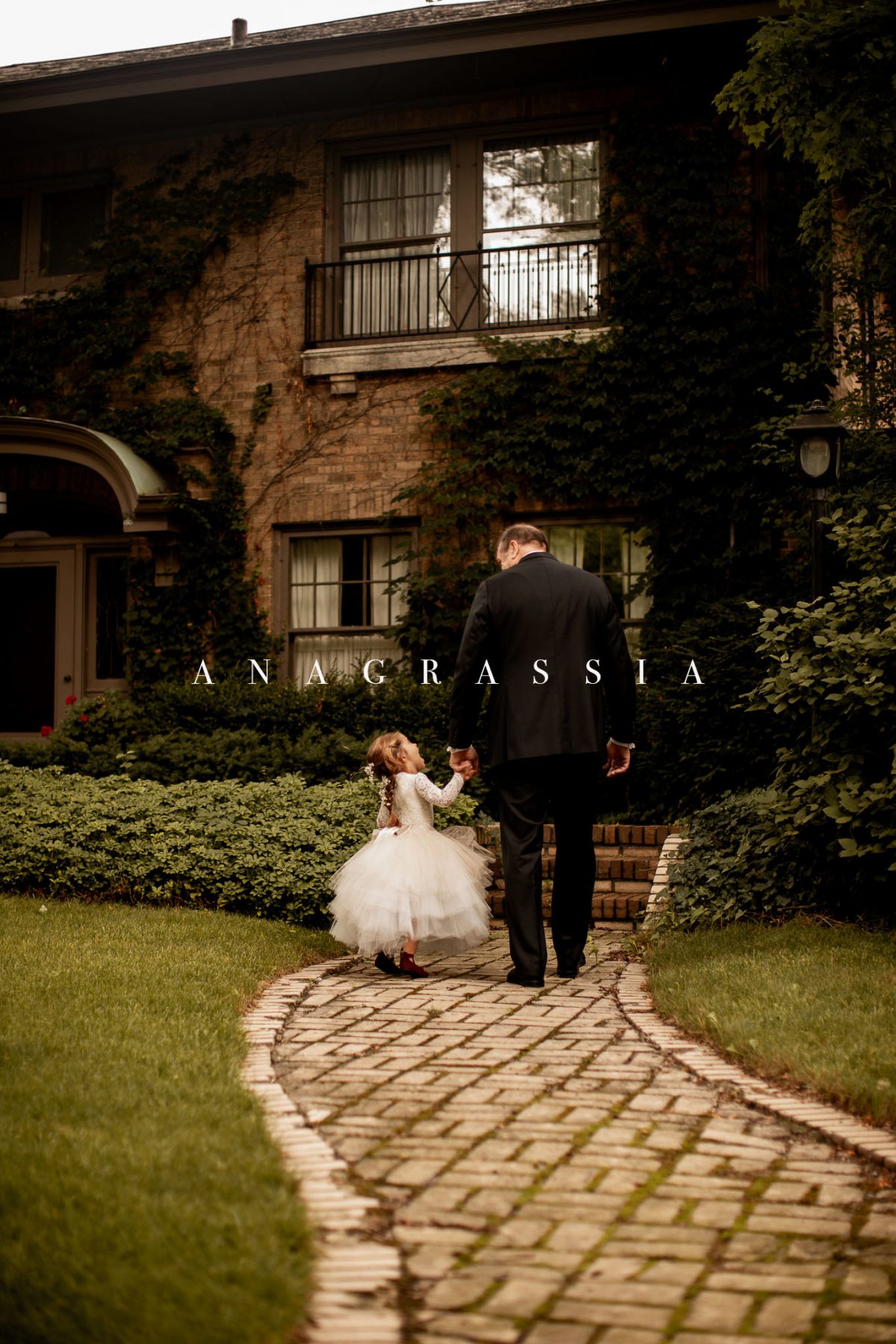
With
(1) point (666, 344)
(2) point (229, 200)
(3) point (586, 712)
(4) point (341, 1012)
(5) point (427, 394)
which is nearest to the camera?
(4) point (341, 1012)

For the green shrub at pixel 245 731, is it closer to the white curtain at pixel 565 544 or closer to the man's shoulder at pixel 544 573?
the white curtain at pixel 565 544

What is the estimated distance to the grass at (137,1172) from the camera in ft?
7.66

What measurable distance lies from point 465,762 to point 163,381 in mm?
8312

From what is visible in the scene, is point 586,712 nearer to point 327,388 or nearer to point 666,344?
point 666,344

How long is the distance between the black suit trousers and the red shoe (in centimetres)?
55

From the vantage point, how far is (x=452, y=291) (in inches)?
486

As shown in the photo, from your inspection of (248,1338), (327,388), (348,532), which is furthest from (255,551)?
(248,1338)

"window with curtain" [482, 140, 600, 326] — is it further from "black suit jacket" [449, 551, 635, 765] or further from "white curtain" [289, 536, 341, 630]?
"black suit jacket" [449, 551, 635, 765]

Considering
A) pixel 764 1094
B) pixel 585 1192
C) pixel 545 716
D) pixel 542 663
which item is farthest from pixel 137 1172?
pixel 542 663

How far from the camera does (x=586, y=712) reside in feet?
19.1

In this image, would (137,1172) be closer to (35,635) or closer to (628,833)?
(628,833)

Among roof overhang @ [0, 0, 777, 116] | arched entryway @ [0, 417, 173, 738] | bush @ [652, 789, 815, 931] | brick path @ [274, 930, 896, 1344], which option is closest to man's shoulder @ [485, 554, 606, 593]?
bush @ [652, 789, 815, 931]

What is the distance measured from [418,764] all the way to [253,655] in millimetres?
6182

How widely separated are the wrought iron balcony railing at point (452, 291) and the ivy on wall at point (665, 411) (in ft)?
1.47
